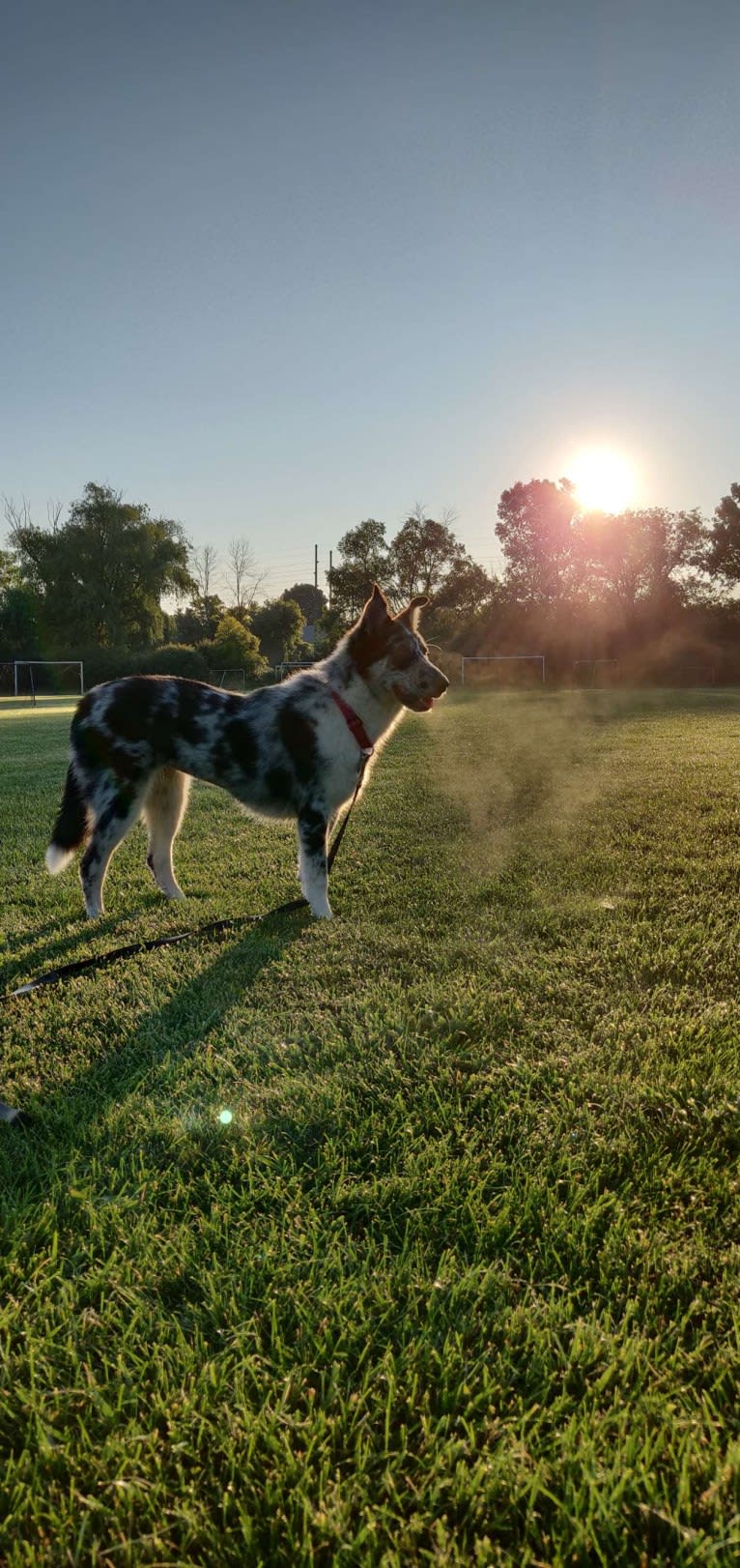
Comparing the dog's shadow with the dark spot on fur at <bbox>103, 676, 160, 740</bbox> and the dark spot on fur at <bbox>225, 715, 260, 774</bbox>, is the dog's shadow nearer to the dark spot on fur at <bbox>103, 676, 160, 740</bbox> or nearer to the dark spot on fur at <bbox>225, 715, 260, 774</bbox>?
the dark spot on fur at <bbox>225, 715, 260, 774</bbox>

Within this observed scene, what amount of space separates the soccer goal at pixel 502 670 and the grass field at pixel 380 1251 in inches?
1283

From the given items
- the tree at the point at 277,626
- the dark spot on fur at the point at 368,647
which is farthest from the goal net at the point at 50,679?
the dark spot on fur at the point at 368,647

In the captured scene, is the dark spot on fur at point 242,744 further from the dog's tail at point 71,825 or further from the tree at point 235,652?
the tree at point 235,652

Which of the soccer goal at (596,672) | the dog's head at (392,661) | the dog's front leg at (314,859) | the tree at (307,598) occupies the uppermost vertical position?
the tree at (307,598)

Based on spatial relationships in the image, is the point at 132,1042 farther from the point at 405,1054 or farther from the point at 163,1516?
the point at 163,1516

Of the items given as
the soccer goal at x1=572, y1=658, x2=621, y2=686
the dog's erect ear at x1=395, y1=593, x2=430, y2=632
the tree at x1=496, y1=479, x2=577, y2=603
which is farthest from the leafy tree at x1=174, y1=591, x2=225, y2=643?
the dog's erect ear at x1=395, y1=593, x2=430, y2=632

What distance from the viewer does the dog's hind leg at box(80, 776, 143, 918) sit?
4.17m

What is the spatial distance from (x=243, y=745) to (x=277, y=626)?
5355 cm

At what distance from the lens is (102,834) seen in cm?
419

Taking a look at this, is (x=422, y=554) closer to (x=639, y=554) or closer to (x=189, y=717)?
(x=639, y=554)

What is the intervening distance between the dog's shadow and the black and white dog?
2.94ft

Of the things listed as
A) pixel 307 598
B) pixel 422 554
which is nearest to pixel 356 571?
pixel 422 554

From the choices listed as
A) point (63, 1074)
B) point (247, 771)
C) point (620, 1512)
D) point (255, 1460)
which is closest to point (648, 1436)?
point (620, 1512)

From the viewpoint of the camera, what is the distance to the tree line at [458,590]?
3825cm
